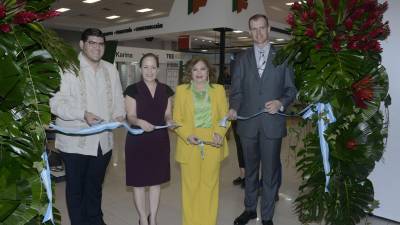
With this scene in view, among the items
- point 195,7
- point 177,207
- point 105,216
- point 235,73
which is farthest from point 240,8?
point 105,216

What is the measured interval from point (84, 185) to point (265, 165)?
153 centimetres

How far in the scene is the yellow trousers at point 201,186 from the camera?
293 cm

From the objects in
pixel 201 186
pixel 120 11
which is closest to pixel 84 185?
pixel 201 186

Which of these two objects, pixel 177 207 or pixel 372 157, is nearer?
pixel 372 157

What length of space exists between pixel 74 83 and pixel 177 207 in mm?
1910

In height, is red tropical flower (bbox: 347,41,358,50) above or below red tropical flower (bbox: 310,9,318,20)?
below

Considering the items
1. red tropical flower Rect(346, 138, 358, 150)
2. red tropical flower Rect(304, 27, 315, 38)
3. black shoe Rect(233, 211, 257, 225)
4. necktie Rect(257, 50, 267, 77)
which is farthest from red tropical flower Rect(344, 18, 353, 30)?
black shoe Rect(233, 211, 257, 225)

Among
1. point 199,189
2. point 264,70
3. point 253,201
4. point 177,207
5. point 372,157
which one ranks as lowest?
point 177,207

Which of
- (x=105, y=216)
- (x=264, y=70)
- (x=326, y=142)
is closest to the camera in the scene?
(x=326, y=142)

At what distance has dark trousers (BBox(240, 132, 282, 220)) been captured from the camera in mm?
3145

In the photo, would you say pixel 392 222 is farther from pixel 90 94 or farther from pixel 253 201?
pixel 90 94

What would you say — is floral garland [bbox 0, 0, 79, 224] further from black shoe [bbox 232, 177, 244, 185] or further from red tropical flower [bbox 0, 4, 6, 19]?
black shoe [bbox 232, 177, 244, 185]

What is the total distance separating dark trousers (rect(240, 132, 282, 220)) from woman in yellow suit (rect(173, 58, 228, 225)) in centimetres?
38

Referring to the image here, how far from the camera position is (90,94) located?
2.70 m
